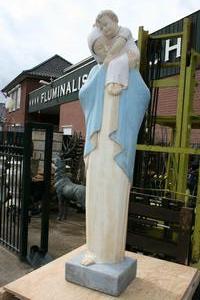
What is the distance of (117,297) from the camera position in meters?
2.04

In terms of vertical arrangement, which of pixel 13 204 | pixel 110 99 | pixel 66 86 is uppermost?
pixel 66 86

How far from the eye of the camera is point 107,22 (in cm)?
211

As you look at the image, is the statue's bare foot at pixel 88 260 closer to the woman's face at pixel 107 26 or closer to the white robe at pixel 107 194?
the white robe at pixel 107 194

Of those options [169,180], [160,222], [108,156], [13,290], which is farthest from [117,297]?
[169,180]

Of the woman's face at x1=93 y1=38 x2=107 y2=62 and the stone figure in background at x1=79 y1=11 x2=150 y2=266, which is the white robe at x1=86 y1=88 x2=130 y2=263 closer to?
the stone figure in background at x1=79 y1=11 x2=150 y2=266

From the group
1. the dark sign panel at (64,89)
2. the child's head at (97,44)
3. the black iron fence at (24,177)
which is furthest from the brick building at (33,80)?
the child's head at (97,44)

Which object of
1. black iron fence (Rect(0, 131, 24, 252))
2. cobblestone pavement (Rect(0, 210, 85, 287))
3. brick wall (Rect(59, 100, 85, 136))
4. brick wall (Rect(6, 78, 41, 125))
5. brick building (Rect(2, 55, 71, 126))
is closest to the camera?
cobblestone pavement (Rect(0, 210, 85, 287))

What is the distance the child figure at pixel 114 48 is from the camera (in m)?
2.12

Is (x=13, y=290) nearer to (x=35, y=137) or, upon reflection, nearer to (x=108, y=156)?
(x=108, y=156)

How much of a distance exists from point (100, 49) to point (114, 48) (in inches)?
4.0

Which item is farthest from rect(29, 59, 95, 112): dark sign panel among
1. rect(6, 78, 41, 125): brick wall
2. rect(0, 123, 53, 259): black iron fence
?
rect(0, 123, 53, 259): black iron fence

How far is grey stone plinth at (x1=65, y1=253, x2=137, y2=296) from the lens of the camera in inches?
81.1

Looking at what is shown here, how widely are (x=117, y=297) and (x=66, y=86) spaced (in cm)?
1302

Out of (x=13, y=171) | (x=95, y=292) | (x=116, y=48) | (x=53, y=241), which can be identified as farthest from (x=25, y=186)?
(x=116, y=48)
